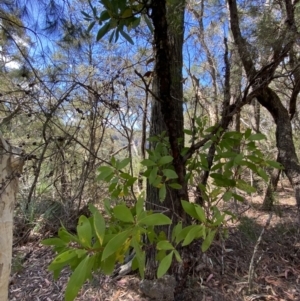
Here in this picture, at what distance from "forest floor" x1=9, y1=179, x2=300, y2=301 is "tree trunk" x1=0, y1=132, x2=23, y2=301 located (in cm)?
101

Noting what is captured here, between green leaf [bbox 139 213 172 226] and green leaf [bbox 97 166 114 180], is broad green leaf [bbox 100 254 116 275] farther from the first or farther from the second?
green leaf [bbox 97 166 114 180]

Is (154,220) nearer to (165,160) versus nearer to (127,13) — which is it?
(165,160)

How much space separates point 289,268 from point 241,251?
1.30 feet

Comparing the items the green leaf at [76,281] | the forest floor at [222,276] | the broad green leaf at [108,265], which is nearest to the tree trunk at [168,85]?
the forest floor at [222,276]

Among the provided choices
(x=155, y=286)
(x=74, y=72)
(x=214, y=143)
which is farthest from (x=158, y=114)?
(x=74, y=72)

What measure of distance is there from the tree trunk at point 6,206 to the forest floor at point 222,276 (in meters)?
1.01

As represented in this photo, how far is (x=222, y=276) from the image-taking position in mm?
2080

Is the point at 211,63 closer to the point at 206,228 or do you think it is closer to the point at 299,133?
the point at 299,133

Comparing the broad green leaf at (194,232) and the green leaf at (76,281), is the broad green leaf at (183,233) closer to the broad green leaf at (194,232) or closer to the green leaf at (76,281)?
the broad green leaf at (194,232)

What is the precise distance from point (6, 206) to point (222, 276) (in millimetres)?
1709

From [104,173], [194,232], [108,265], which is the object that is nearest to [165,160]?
[104,173]

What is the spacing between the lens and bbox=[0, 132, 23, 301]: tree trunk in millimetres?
1007

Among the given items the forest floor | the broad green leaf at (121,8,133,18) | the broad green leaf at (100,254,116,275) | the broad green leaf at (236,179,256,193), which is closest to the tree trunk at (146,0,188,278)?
the broad green leaf at (121,8,133,18)

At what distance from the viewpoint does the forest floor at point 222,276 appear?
190 centimetres
